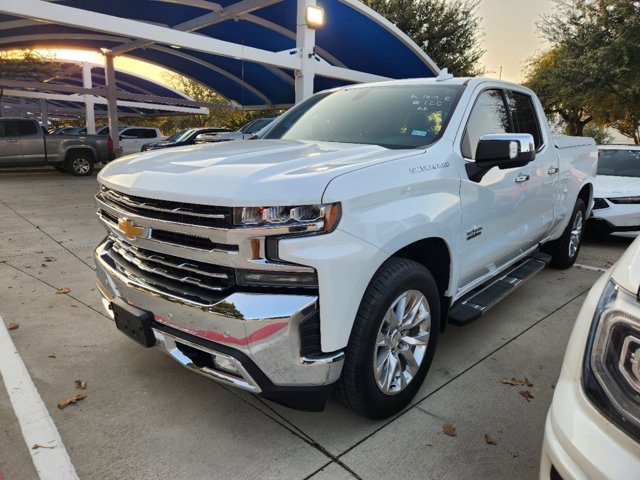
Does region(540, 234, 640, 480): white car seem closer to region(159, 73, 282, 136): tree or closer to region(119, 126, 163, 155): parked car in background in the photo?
region(119, 126, 163, 155): parked car in background

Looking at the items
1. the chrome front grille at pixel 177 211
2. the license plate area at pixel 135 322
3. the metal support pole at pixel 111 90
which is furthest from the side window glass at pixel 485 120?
the metal support pole at pixel 111 90

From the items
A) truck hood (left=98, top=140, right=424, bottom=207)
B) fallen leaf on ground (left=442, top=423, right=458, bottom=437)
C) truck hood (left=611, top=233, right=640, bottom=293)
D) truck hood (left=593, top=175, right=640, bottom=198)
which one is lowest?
fallen leaf on ground (left=442, top=423, right=458, bottom=437)

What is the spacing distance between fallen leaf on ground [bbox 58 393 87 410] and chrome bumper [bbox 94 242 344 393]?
0.88 meters

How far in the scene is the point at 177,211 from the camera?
2170 mm

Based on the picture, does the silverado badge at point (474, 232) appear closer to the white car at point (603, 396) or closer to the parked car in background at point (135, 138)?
the white car at point (603, 396)

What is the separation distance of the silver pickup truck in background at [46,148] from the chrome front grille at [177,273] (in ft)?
45.4

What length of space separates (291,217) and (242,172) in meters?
0.36

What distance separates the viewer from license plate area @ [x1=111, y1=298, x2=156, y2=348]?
7.73ft

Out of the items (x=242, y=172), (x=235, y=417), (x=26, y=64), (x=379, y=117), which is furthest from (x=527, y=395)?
(x=26, y=64)

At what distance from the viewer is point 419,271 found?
2.51 meters

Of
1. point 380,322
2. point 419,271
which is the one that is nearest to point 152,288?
point 380,322

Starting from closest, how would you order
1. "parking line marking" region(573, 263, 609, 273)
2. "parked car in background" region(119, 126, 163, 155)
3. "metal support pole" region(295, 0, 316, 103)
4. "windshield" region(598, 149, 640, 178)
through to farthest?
"parking line marking" region(573, 263, 609, 273), "windshield" region(598, 149, 640, 178), "metal support pole" region(295, 0, 316, 103), "parked car in background" region(119, 126, 163, 155)

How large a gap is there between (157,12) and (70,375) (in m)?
13.6

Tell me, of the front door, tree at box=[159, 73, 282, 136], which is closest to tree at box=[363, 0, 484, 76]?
tree at box=[159, 73, 282, 136]
